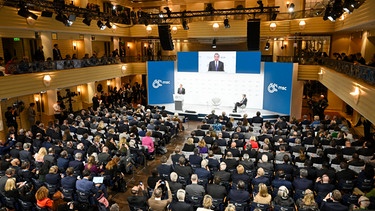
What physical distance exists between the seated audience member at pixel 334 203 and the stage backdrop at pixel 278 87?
11.9 metres

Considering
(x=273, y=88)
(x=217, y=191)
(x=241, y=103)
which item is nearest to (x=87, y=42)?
(x=241, y=103)

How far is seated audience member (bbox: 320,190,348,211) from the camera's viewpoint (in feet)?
20.0

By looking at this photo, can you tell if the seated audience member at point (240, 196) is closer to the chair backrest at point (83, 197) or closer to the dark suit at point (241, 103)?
the chair backrest at point (83, 197)

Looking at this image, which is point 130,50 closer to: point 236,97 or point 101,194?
point 236,97

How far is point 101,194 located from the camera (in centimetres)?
732

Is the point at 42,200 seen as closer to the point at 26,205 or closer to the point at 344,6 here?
the point at 26,205

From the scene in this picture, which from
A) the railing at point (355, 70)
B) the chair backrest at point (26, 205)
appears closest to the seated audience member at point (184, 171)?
the chair backrest at point (26, 205)

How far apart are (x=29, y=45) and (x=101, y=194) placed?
15.6m

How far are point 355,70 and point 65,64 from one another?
14.3 metres

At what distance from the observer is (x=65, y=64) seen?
16594 millimetres

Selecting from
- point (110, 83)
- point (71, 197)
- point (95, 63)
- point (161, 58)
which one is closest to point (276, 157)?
point (71, 197)

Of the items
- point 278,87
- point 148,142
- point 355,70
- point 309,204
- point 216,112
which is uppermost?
point 355,70

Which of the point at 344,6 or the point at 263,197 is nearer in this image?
the point at 263,197

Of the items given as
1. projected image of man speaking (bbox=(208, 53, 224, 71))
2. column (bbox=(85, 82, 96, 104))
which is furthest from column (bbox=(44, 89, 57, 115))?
projected image of man speaking (bbox=(208, 53, 224, 71))
